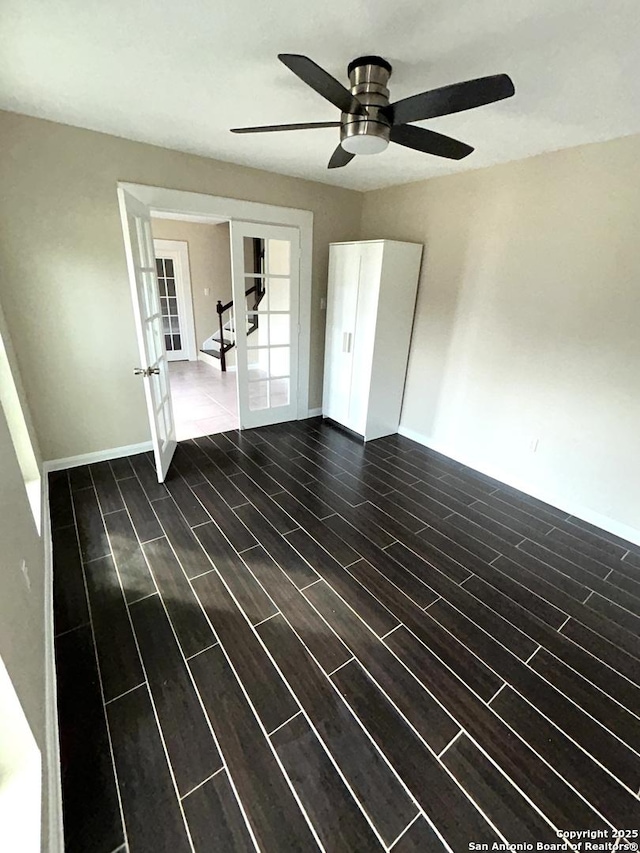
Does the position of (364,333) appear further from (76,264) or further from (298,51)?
(76,264)

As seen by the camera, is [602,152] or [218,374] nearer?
[602,152]

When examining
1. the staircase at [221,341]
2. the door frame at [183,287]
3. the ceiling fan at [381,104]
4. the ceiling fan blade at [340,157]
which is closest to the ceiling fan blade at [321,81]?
the ceiling fan at [381,104]

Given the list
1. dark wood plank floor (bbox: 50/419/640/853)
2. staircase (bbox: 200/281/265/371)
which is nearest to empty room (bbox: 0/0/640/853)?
dark wood plank floor (bbox: 50/419/640/853)

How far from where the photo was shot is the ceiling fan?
1197mm

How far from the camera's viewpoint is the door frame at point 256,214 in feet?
9.09

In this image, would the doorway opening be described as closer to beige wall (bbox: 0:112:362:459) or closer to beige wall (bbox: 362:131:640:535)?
beige wall (bbox: 0:112:362:459)

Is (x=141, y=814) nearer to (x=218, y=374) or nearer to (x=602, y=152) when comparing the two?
(x=602, y=152)

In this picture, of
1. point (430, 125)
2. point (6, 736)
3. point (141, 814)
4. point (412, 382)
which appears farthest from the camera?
point (412, 382)

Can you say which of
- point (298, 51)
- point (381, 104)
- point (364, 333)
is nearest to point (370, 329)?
point (364, 333)

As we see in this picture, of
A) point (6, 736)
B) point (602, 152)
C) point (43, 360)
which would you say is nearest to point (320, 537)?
point (6, 736)

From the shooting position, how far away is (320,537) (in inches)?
92.9

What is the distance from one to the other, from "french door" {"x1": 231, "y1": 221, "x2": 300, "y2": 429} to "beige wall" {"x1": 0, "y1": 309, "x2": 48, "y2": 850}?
2259 mm

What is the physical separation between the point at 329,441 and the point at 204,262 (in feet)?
15.2

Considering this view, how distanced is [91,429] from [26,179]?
1.75 meters
